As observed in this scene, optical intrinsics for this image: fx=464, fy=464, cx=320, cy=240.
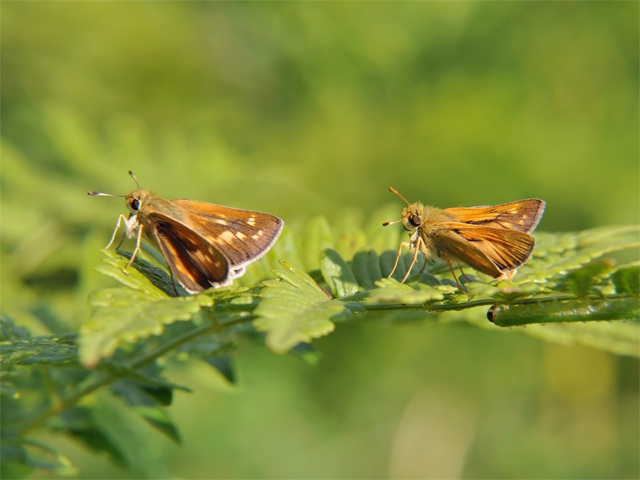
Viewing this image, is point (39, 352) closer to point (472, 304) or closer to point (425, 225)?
point (472, 304)

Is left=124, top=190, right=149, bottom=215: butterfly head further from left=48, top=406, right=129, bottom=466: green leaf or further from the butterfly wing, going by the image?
the butterfly wing

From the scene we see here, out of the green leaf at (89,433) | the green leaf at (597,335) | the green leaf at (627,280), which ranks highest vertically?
the green leaf at (627,280)

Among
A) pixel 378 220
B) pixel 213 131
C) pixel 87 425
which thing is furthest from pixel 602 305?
pixel 213 131

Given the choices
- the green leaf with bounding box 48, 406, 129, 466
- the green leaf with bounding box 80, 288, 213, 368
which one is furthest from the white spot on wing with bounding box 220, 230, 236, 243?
the green leaf with bounding box 48, 406, 129, 466

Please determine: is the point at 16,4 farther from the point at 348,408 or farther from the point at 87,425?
the point at 348,408

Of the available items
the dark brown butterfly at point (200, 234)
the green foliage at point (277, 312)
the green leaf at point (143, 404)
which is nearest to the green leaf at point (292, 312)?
the green foliage at point (277, 312)

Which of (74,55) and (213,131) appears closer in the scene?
(74,55)

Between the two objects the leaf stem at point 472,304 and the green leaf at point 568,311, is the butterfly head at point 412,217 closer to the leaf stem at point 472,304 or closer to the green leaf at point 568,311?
the leaf stem at point 472,304
